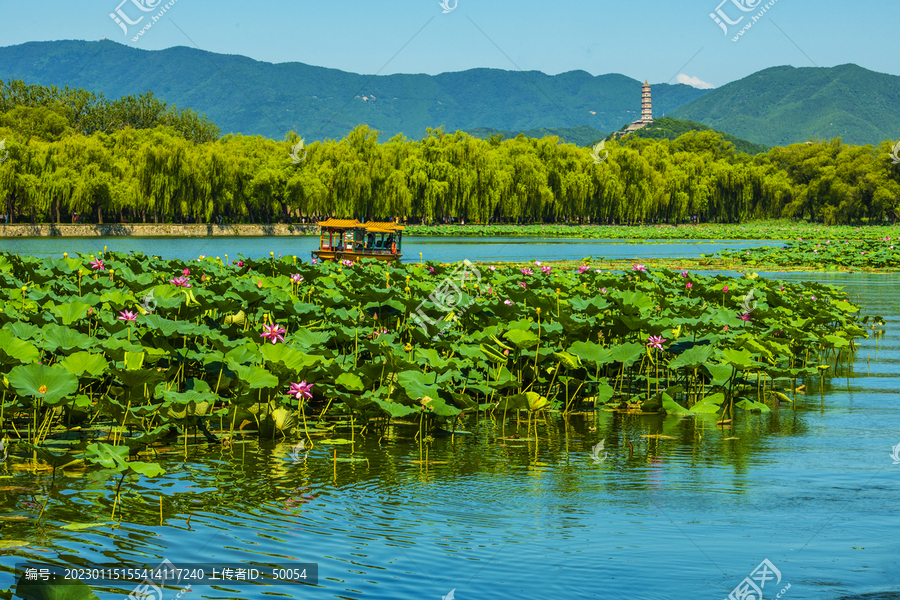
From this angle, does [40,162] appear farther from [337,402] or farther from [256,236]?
[337,402]

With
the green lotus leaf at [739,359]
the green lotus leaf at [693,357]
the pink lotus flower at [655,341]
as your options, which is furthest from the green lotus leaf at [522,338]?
the green lotus leaf at [739,359]

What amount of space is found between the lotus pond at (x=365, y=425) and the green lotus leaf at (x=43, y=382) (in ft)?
0.04

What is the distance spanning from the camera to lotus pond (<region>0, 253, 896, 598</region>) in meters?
3.47

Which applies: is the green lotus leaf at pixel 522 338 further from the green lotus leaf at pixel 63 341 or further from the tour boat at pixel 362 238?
the tour boat at pixel 362 238

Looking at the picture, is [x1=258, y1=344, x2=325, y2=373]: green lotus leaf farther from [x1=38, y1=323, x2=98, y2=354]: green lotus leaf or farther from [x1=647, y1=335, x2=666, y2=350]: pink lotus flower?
[x1=647, y1=335, x2=666, y2=350]: pink lotus flower

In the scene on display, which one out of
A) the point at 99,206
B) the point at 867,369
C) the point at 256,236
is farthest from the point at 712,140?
the point at 867,369

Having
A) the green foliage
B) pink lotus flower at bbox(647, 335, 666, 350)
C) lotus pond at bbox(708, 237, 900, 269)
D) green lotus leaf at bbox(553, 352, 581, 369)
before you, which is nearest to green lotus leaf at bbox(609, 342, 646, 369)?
green lotus leaf at bbox(553, 352, 581, 369)

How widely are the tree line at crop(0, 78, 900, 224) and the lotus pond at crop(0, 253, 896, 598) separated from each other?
131 ft

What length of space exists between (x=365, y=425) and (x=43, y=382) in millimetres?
2130

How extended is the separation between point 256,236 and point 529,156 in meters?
20.9

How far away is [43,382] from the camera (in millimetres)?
4277

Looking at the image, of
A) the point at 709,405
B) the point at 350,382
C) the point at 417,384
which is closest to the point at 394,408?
the point at 417,384

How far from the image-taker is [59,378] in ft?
14.0

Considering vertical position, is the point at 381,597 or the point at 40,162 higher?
the point at 40,162
